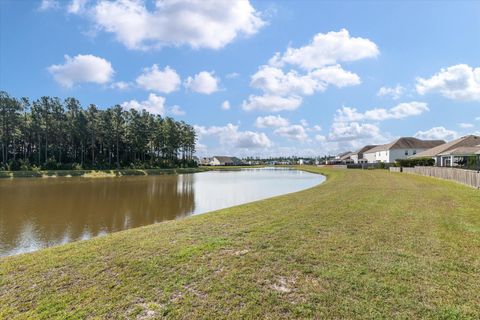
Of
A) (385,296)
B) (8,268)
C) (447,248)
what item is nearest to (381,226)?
(447,248)

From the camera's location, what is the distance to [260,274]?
4750mm

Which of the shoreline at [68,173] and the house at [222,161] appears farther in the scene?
the house at [222,161]

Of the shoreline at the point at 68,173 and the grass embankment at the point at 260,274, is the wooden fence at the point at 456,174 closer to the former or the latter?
the grass embankment at the point at 260,274

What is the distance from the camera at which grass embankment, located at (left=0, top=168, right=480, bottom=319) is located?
377 centimetres

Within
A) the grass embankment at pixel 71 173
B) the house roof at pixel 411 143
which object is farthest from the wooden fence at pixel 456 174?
the grass embankment at pixel 71 173

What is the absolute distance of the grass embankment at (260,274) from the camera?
377 centimetres

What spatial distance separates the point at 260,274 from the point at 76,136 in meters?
61.4

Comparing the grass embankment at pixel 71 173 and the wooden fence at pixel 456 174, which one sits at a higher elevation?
the wooden fence at pixel 456 174

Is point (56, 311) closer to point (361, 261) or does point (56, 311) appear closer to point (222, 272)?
point (222, 272)

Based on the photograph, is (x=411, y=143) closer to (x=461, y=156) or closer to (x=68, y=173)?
(x=461, y=156)

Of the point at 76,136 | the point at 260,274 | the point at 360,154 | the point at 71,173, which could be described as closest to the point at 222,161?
the point at 360,154

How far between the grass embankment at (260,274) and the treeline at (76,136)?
2030 inches

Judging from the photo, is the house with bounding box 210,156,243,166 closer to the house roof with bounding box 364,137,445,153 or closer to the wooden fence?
the house roof with bounding box 364,137,445,153

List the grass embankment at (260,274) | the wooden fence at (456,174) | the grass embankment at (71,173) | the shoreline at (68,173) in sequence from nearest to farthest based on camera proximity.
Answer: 1. the grass embankment at (260,274)
2. the wooden fence at (456,174)
3. the shoreline at (68,173)
4. the grass embankment at (71,173)
